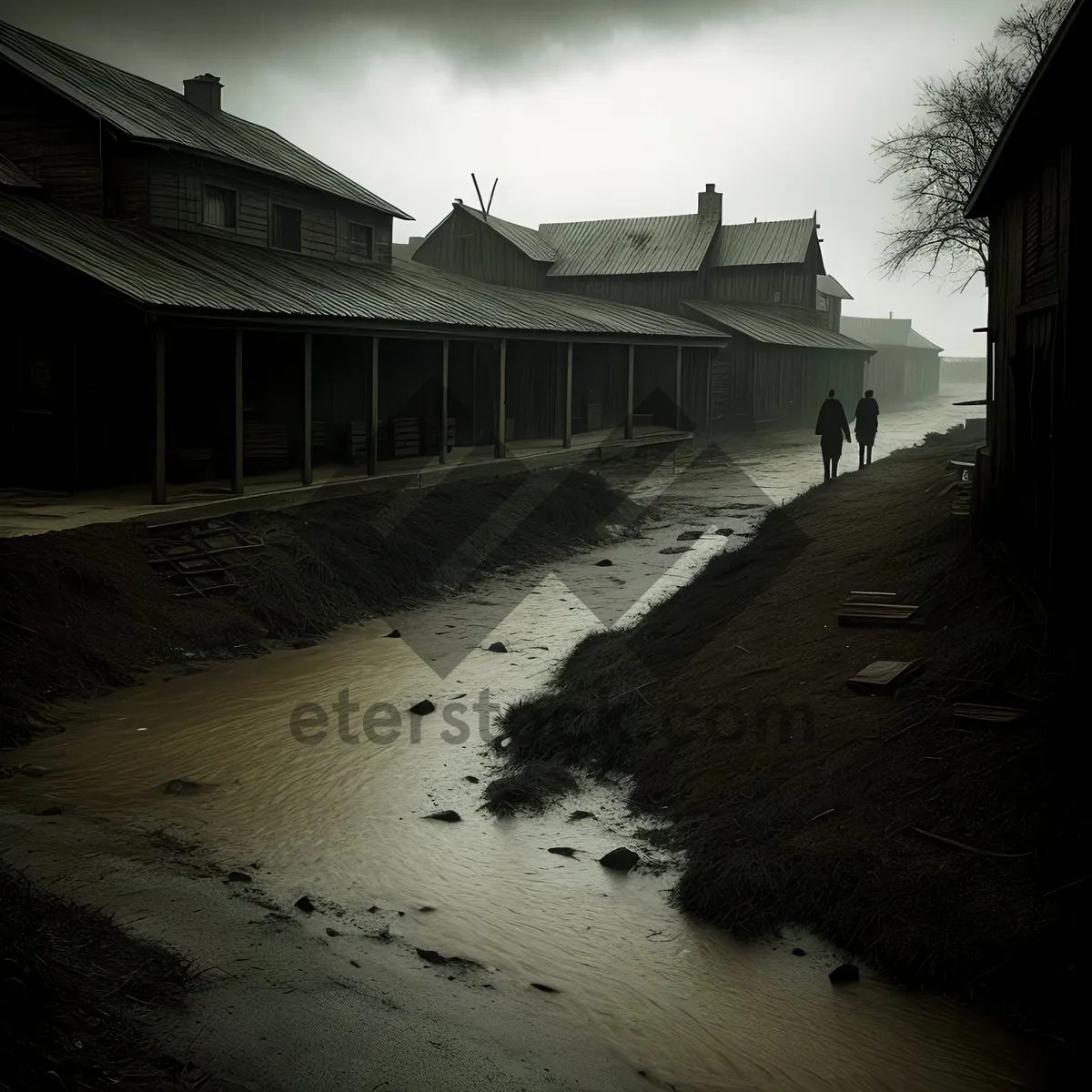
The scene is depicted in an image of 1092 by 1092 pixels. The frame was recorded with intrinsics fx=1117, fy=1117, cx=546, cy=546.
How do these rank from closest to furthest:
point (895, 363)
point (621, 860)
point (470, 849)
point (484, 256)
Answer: point (621, 860) < point (470, 849) < point (484, 256) < point (895, 363)

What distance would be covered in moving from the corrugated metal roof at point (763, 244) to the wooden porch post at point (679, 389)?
11370 millimetres

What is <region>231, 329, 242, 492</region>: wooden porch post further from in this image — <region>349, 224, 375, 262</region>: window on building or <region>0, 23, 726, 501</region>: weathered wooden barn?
<region>349, 224, 375, 262</region>: window on building

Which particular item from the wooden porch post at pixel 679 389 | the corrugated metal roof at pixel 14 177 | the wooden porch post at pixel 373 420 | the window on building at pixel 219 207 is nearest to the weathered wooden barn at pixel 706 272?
the wooden porch post at pixel 679 389

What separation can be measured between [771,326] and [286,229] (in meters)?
21.5

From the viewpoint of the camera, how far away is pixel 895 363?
204 ft

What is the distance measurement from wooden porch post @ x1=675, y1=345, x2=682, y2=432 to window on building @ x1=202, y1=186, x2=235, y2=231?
13652 millimetres

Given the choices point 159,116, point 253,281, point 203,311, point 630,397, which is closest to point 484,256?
point 630,397

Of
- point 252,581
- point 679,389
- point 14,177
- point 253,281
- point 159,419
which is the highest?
point 14,177

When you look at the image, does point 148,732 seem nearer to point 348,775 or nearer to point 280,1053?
point 348,775

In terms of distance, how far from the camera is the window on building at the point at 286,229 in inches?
893

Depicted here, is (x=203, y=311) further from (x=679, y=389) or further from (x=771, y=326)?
(x=771, y=326)

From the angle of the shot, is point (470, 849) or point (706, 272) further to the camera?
point (706, 272)

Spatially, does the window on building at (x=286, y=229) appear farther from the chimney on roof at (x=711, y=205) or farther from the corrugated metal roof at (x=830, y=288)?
the corrugated metal roof at (x=830, y=288)

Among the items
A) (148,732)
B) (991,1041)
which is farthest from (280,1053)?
(148,732)
